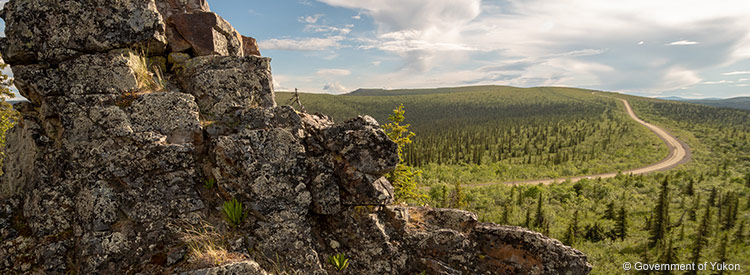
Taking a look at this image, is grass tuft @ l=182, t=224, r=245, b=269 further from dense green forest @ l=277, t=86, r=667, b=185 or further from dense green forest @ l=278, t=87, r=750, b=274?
dense green forest @ l=277, t=86, r=667, b=185

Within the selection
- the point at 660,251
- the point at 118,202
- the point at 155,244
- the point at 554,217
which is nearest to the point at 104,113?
the point at 118,202

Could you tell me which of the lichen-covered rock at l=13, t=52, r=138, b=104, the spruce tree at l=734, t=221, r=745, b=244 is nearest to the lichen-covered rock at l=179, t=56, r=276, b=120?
the lichen-covered rock at l=13, t=52, r=138, b=104

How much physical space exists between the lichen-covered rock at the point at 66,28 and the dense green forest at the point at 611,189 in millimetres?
29706

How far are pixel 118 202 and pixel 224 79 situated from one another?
376 cm

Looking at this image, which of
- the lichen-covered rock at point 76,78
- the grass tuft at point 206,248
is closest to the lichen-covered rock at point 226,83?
the lichen-covered rock at point 76,78

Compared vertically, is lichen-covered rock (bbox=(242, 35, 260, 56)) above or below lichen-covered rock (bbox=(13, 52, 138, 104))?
above

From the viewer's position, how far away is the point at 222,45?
10031mm

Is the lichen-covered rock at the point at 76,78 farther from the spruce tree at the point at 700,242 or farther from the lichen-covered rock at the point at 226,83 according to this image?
the spruce tree at the point at 700,242

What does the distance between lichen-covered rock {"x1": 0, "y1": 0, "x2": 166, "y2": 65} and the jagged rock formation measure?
0.08 feet

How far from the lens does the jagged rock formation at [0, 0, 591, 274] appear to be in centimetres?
673

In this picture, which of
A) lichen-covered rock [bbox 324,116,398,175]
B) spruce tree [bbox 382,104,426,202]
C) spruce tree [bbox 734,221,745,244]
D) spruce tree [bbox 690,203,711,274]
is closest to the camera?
lichen-covered rock [bbox 324,116,398,175]

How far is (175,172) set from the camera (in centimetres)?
747

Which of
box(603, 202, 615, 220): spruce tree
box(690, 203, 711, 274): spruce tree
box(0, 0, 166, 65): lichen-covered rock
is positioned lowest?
box(603, 202, 615, 220): spruce tree

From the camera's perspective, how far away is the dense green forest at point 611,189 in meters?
34.7
